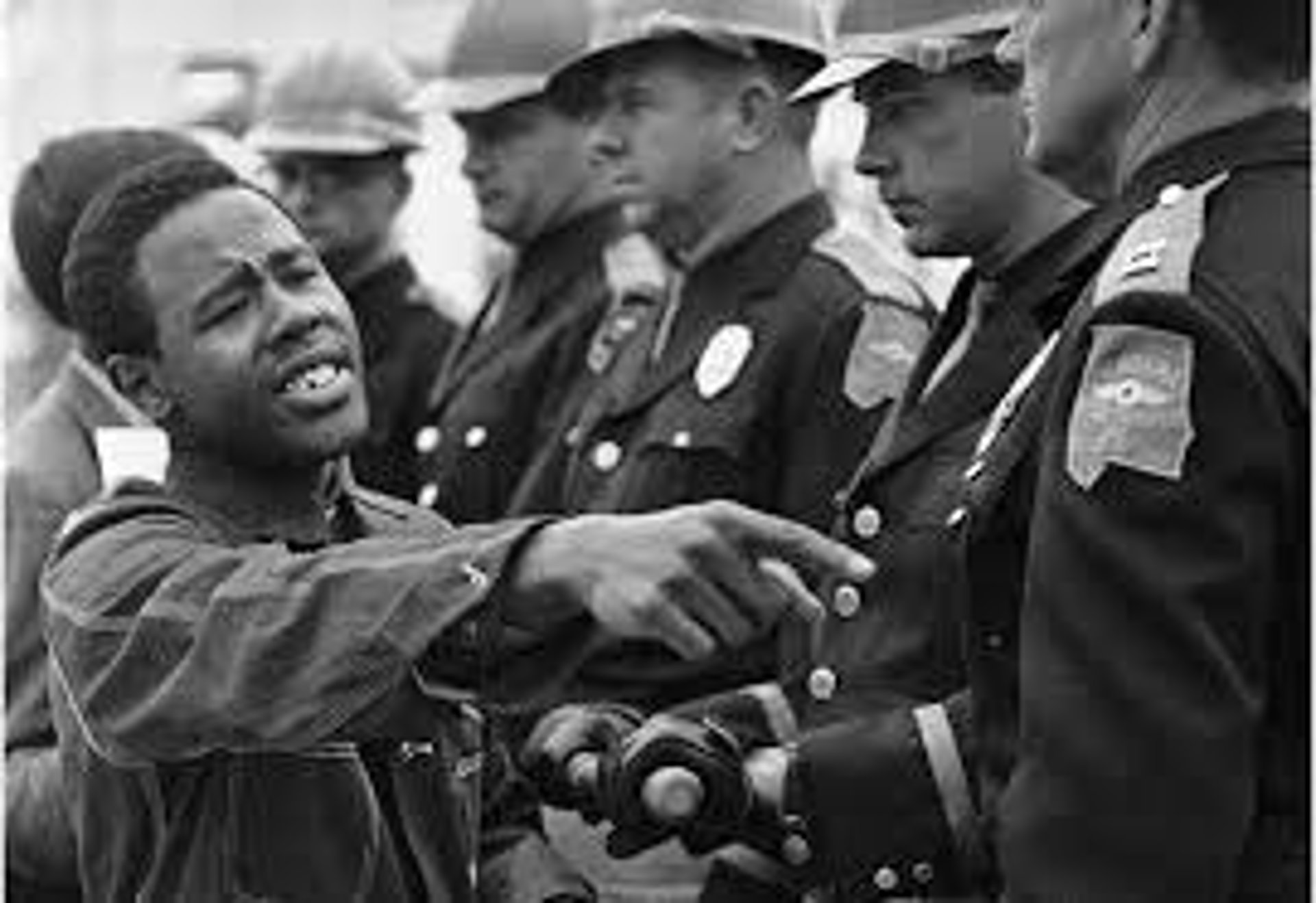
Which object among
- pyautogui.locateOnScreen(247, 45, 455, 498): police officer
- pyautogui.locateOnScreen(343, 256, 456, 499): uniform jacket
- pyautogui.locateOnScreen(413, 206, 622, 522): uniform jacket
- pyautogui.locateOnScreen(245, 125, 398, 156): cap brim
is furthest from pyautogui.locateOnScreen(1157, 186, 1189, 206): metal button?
pyautogui.locateOnScreen(245, 125, 398, 156): cap brim

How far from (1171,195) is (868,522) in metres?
0.98

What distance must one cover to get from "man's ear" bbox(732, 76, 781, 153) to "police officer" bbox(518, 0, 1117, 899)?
77 cm

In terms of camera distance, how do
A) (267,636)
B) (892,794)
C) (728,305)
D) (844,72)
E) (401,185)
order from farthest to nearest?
(401,185), (728,305), (844,72), (892,794), (267,636)

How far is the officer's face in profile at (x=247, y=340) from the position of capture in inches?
130

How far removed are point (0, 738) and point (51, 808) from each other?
0.19 metres

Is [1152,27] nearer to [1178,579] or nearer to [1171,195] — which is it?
[1171,195]

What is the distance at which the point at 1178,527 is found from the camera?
8.63 feet

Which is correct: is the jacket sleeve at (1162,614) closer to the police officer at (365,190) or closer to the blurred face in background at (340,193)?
the police officer at (365,190)

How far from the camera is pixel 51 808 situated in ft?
12.5

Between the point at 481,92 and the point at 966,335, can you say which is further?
the point at 481,92

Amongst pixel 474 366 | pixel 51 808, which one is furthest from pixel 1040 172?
pixel 474 366

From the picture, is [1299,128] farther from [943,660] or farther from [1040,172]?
[943,660]

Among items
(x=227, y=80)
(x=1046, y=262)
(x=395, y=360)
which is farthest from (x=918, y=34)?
(x=227, y=80)

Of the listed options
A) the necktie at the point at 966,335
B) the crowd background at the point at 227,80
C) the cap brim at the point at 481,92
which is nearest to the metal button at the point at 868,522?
the necktie at the point at 966,335
